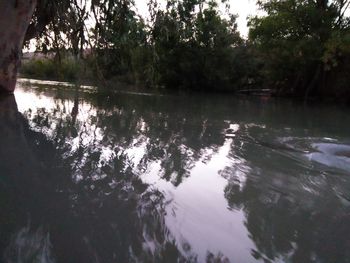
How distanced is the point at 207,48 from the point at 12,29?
91.4 feet

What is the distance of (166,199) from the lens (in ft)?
13.4

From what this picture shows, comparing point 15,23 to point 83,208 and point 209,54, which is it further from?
point 209,54

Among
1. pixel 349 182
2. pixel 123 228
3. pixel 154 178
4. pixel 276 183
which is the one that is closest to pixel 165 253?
pixel 123 228

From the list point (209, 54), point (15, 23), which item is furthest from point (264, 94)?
point (15, 23)

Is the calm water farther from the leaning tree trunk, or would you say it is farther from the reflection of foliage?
the leaning tree trunk

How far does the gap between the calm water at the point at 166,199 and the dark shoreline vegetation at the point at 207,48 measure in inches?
211

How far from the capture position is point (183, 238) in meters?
3.14

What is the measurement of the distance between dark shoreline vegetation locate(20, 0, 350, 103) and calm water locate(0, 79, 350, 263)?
535 cm

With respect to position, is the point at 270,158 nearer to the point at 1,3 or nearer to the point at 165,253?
the point at 165,253

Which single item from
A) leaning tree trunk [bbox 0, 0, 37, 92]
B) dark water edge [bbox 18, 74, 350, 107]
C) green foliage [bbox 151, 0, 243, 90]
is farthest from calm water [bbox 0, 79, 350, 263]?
green foliage [bbox 151, 0, 243, 90]

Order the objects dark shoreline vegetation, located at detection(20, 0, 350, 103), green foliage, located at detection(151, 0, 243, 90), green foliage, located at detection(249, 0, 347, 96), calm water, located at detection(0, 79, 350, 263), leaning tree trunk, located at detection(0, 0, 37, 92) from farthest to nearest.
A: green foliage, located at detection(151, 0, 243, 90) → green foliage, located at detection(249, 0, 347, 96) → dark shoreline vegetation, located at detection(20, 0, 350, 103) → leaning tree trunk, located at detection(0, 0, 37, 92) → calm water, located at detection(0, 79, 350, 263)

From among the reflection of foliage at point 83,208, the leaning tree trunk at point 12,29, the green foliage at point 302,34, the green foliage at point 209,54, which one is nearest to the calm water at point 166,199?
the reflection of foliage at point 83,208

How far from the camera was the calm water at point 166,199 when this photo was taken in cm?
293

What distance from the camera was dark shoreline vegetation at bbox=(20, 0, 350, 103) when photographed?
12344 mm
